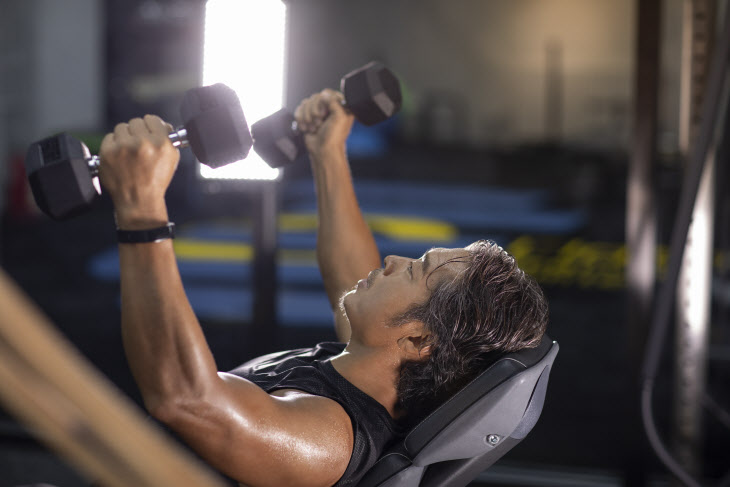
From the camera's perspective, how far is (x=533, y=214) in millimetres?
6762

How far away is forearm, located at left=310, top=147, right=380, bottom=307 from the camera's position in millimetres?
1394

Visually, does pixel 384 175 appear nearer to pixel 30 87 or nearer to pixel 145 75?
pixel 145 75

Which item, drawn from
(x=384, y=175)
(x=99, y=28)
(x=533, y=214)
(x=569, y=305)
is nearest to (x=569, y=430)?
(x=569, y=305)

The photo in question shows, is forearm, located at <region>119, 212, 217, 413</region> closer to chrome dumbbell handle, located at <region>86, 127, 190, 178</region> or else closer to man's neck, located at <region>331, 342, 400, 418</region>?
chrome dumbbell handle, located at <region>86, 127, 190, 178</region>

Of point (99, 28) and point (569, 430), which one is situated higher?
point (99, 28)

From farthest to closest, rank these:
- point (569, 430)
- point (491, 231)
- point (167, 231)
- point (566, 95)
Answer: point (566, 95) → point (491, 231) → point (569, 430) → point (167, 231)

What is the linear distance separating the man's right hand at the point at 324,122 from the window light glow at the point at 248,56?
65 cm

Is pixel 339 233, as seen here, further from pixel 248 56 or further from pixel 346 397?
pixel 248 56

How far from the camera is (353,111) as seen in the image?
1421 mm

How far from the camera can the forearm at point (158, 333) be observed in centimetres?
78

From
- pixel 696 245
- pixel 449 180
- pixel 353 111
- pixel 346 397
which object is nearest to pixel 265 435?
pixel 346 397

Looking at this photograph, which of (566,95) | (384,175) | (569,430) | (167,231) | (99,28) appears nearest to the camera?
(167,231)

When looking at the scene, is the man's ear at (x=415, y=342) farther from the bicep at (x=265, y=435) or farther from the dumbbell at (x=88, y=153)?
the dumbbell at (x=88, y=153)

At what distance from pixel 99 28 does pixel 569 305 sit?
5872 millimetres
